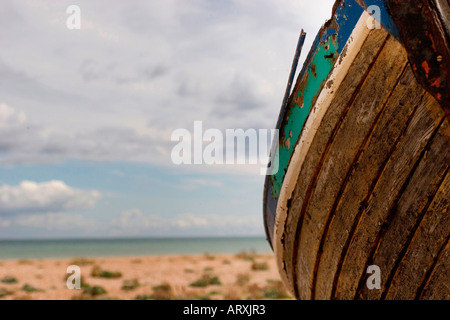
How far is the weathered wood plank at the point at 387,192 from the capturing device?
1.64m

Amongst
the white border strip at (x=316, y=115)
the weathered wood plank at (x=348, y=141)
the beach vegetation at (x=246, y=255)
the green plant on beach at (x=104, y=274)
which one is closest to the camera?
the weathered wood plank at (x=348, y=141)

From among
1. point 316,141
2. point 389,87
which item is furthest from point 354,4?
point 316,141

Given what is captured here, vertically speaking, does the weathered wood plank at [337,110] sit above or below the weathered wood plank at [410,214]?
above

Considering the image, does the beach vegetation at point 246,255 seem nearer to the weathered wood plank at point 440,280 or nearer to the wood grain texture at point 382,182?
the wood grain texture at point 382,182

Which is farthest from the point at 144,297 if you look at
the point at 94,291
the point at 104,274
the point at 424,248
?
the point at 424,248

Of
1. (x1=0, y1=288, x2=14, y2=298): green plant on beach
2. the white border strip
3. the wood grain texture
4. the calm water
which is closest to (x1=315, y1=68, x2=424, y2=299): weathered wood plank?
the wood grain texture

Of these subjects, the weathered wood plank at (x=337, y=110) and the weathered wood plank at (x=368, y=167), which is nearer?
the weathered wood plank at (x=368, y=167)

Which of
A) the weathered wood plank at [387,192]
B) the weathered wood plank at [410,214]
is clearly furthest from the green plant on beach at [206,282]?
the weathered wood plank at [410,214]

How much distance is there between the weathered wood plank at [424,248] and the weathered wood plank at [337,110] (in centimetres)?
49

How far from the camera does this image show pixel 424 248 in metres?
1.69

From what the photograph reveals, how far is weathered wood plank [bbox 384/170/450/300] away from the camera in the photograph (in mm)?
1613

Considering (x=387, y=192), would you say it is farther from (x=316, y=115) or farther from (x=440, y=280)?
(x=316, y=115)

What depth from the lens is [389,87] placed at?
1758 millimetres
